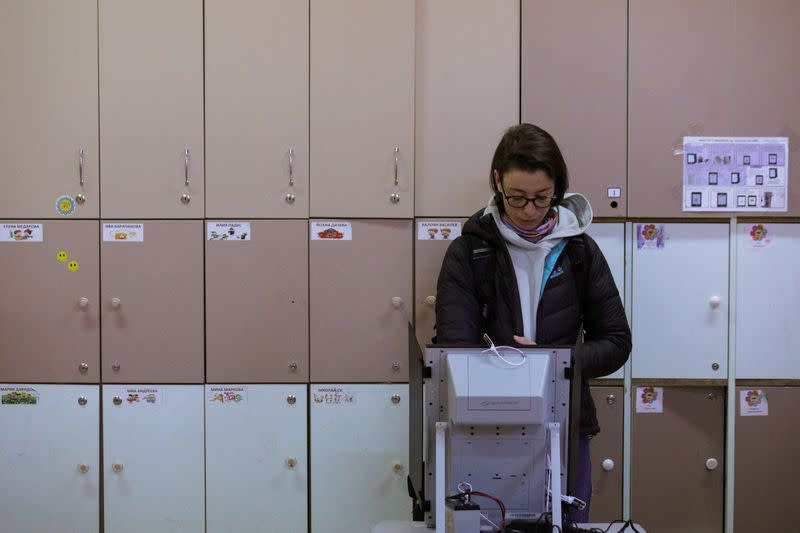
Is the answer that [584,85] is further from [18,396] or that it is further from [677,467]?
[18,396]

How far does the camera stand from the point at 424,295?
2.47 m

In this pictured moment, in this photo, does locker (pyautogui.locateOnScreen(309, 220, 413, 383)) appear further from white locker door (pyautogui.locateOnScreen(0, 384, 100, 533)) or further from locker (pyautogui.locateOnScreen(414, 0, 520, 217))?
white locker door (pyautogui.locateOnScreen(0, 384, 100, 533))

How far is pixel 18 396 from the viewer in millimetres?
2473

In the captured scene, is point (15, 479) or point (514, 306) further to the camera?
point (15, 479)

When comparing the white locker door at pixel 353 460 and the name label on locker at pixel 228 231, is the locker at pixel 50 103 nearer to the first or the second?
the name label on locker at pixel 228 231

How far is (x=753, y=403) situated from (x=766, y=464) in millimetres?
251

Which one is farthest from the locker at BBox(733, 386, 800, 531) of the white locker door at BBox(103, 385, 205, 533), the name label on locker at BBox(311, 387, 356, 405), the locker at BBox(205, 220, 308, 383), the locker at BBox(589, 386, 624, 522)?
the white locker door at BBox(103, 385, 205, 533)

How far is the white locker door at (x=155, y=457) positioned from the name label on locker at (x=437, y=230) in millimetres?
1055

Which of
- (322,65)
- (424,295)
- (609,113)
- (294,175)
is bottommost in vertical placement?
(424,295)

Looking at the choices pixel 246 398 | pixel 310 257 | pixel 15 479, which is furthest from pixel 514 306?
pixel 15 479

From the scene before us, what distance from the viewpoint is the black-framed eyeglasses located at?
5.71ft

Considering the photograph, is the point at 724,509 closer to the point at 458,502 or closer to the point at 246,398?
the point at 458,502

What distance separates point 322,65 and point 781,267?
197cm

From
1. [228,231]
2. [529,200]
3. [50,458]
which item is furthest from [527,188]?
[50,458]
